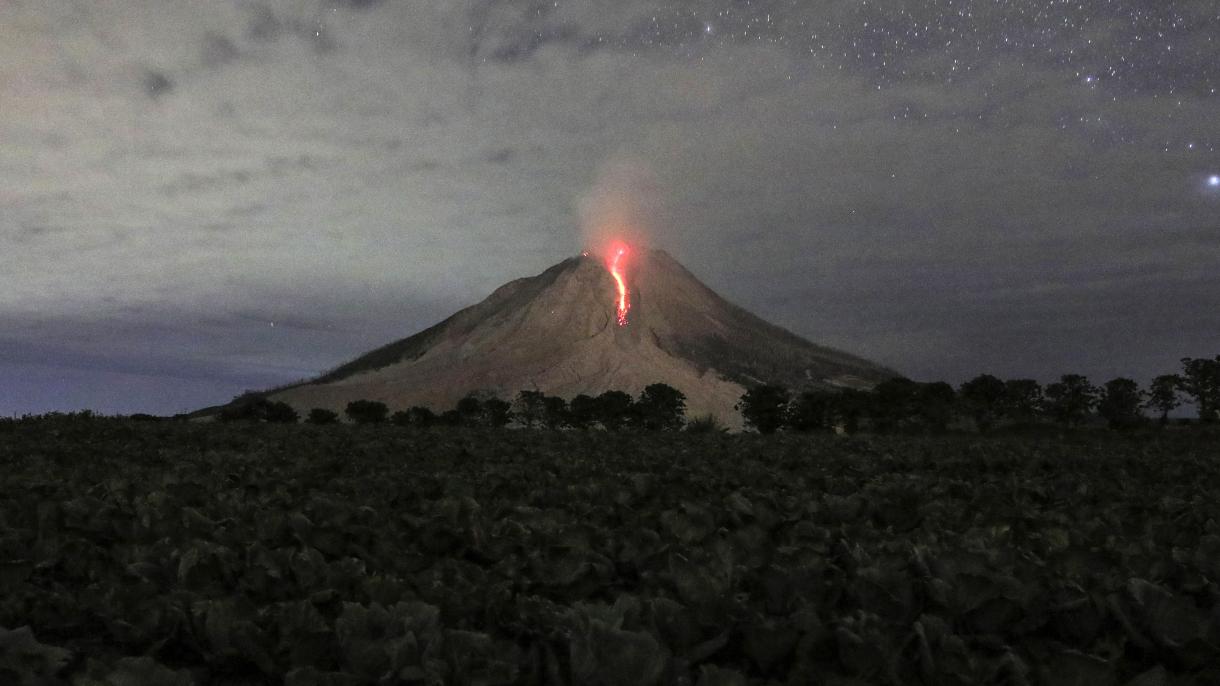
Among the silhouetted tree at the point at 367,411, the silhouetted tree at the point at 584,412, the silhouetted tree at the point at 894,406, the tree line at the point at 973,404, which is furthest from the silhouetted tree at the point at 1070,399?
the silhouetted tree at the point at 367,411

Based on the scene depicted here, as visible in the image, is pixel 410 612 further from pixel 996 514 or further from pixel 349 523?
pixel 996 514

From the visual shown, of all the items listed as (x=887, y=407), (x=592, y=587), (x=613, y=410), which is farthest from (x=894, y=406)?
(x=592, y=587)

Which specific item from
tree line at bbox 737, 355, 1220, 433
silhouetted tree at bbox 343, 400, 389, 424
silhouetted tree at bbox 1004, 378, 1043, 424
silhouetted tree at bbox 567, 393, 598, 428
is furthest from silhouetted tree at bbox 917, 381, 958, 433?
silhouetted tree at bbox 343, 400, 389, 424

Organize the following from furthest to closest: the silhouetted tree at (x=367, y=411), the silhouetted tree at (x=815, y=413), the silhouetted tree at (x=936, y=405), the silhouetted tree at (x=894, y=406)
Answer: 1. the silhouetted tree at (x=367, y=411)
2. the silhouetted tree at (x=815, y=413)
3. the silhouetted tree at (x=894, y=406)
4. the silhouetted tree at (x=936, y=405)

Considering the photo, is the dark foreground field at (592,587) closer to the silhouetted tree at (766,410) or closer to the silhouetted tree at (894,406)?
the silhouetted tree at (894,406)

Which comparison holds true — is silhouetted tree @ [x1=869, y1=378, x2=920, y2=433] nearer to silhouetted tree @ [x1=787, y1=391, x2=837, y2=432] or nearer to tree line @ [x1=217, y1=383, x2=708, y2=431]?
silhouetted tree @ [x1=787, y1=391, x2=837, y2=432]

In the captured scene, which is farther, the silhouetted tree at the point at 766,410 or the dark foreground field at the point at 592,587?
the silhouetted tree at the point at 766,410

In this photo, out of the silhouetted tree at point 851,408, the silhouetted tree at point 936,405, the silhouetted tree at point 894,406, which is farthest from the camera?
the silhouetted tree at point 851,408
